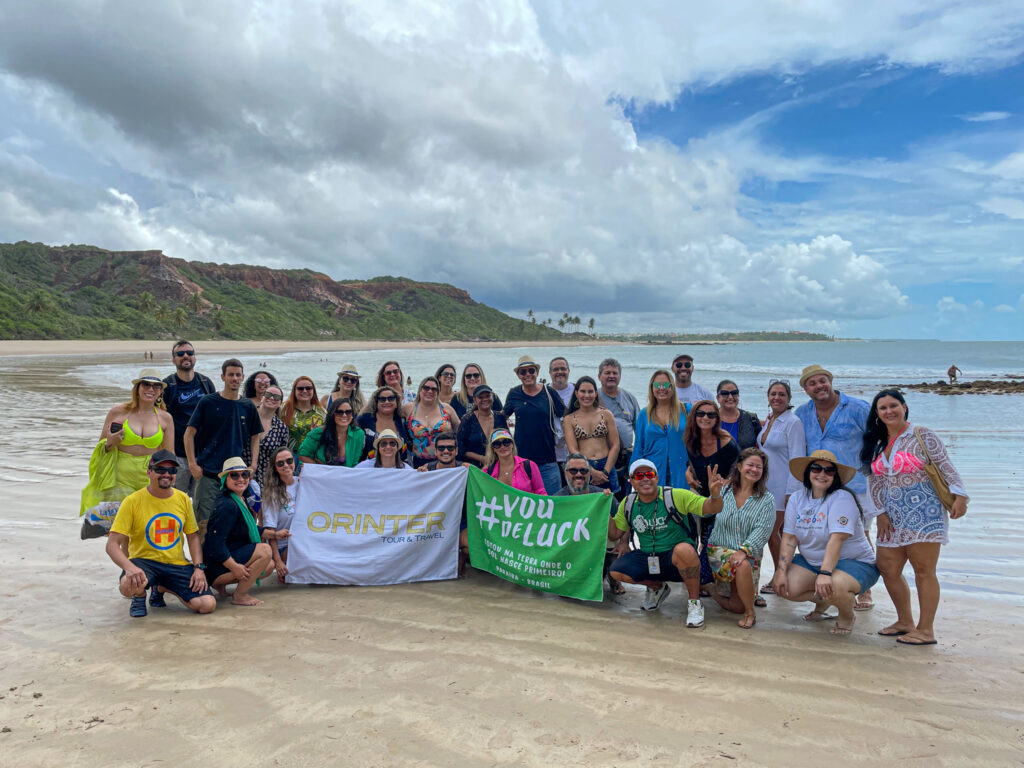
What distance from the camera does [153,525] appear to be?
485 cm

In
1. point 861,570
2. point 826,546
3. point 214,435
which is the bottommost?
point 861,570

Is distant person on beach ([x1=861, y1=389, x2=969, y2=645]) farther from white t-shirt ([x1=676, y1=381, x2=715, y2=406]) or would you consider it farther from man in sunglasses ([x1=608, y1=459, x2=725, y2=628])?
white t-shirt ([x1=676, y1=381, x2=715, y2=406])

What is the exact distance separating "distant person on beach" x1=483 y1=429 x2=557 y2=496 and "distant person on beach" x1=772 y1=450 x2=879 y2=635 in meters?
2.11

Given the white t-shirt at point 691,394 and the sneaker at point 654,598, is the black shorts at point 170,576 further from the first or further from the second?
the white t-shirt at point 691,394

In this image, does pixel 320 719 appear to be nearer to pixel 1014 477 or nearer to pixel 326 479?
pixel 326 479

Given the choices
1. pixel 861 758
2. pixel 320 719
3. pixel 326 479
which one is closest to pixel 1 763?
pixel 320 719

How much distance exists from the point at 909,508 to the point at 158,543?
220 inches

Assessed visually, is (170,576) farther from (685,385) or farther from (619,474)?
(685,385)

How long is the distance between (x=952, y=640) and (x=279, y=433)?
5.94 metres

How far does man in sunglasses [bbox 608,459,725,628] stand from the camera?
195 inches

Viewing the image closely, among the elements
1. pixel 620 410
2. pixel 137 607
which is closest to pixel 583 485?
pixel 620 410

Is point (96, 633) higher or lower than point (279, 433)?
lower

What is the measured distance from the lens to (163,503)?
4.87m

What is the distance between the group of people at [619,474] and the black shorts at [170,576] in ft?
0.04
